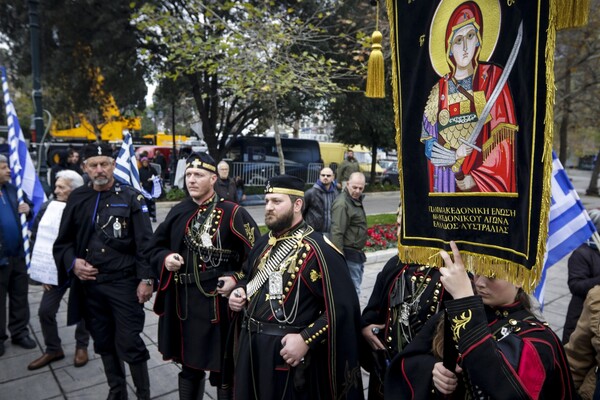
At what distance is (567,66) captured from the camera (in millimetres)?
15758

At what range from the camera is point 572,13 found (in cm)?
148

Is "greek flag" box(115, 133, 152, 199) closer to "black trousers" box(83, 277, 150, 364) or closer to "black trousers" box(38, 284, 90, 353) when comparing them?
"black trousers" box(83, 277, 150, 364)

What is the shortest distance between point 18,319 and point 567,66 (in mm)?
18374

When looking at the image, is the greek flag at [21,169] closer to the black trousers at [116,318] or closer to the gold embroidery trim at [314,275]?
the black trousers at [116,318]

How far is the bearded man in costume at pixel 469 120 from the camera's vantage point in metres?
1.71

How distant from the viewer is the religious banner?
1.59 metres

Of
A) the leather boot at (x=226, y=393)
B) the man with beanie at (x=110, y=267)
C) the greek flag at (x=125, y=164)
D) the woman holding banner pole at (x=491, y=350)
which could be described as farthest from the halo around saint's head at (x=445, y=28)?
the greek flag at (x=125, y=164)

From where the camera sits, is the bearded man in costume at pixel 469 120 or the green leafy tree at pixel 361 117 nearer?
the bearded man in costume at pixel 469 120

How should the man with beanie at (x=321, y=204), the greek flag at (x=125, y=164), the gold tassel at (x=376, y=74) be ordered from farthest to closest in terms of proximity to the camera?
the man with beanie at (x=321, y=204)
the greek flag at (x=125, y=164)
the gold tassel at (x=376, y=74)

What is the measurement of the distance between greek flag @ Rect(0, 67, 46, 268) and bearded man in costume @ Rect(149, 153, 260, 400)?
7.38ft

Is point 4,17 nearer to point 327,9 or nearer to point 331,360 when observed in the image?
point 327,9

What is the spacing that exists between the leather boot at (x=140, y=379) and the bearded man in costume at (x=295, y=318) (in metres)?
1.30

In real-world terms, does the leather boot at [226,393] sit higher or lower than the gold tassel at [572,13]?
lower

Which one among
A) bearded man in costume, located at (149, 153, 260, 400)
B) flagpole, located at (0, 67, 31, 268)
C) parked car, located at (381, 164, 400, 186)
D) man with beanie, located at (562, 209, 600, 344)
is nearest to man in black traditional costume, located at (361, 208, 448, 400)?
bearded man in costume, located at (149, 153, 260, 400)
